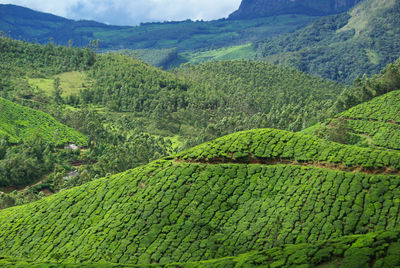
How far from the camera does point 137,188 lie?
4612 cm

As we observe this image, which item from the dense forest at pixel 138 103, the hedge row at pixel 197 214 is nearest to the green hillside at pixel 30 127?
the dense forest at pixel 138 103

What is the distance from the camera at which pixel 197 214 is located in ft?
137

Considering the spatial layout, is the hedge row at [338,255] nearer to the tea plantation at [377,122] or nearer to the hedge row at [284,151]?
the hedge row at [284,151]

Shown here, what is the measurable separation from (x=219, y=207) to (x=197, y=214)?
2.70m

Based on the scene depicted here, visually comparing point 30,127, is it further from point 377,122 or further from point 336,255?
point 336,255

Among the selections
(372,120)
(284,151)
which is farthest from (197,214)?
(372,120)

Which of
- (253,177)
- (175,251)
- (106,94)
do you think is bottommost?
(175,251)

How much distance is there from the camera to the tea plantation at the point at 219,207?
3794cm

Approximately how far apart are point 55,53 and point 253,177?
16685 cm

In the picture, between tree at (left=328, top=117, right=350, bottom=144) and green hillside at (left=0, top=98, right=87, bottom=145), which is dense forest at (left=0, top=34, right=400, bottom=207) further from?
tree at (left=328, top=117, right=350, bottom=144)

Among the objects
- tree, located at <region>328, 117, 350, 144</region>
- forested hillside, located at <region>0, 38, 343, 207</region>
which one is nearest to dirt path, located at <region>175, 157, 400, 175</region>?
Answer: tree, located at <region>328, 117, 350, 144</region>

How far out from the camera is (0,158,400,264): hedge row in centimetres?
3788

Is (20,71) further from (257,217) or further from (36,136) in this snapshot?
(257,217)

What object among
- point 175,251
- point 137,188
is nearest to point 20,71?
point 137,188
